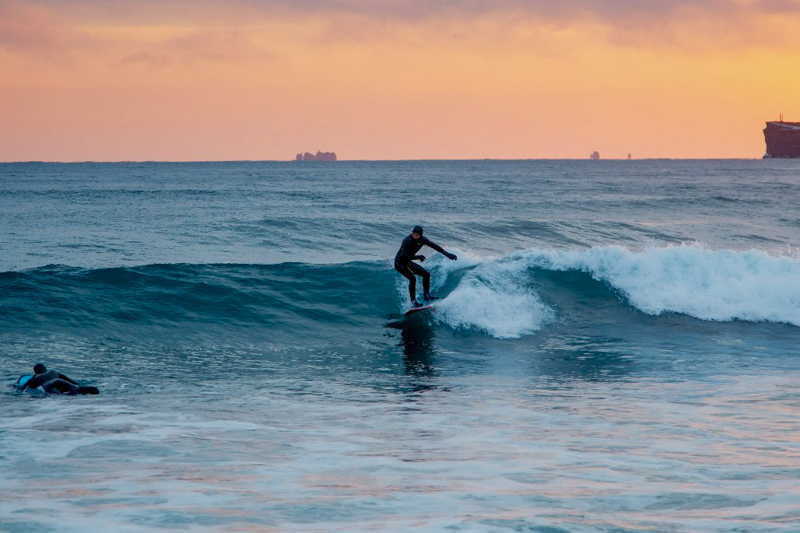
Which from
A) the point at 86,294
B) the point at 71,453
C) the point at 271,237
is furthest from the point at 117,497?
the point at 271,237

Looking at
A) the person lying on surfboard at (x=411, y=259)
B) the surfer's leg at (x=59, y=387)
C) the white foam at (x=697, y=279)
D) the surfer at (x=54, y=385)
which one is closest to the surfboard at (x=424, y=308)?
the person lying on surfboard at (x=411, y=259)

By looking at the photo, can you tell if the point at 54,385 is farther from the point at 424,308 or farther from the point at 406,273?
the point at 424,308

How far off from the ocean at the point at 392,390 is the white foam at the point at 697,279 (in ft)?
0.21

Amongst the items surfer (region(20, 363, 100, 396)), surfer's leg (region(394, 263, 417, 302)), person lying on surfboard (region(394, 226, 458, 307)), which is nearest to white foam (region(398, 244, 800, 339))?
person lying on surfboard (region(394, 226, 458, 307))

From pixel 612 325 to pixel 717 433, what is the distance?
8.64 meters

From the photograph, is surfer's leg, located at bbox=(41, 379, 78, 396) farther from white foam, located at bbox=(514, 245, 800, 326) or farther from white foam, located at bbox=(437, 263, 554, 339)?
white foam, located at bbox=(514, 245, 800, 326)

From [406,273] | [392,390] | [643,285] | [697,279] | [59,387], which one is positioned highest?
[406,273]

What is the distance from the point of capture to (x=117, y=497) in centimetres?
686

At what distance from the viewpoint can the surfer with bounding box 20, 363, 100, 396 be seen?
36.1 ft

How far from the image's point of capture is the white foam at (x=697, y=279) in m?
18.1

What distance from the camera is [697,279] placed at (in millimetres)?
19500

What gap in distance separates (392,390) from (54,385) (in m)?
4.60

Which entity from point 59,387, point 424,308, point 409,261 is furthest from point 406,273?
point 59,387

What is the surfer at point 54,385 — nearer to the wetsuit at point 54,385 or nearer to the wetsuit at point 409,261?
the wetsuit at point 54,385
